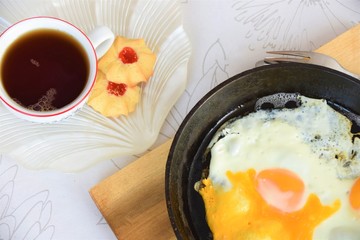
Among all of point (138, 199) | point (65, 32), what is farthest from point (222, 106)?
point (65, 32)

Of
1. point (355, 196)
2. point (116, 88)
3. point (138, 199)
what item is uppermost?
point (116, 88)

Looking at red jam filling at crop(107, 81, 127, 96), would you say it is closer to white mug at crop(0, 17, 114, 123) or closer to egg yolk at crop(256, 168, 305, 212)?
white mug at crop(0, 17, 114, 123)

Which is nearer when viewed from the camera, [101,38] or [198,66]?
[101,38]

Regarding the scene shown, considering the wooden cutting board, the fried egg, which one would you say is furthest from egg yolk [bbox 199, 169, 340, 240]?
the wooden cutting board

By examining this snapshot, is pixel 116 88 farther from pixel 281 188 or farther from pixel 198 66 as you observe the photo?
pixel 281 188

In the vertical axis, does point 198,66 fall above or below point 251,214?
above

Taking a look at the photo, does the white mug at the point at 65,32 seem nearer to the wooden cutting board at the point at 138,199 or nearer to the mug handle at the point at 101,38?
the mug handle at the point at 101,38
